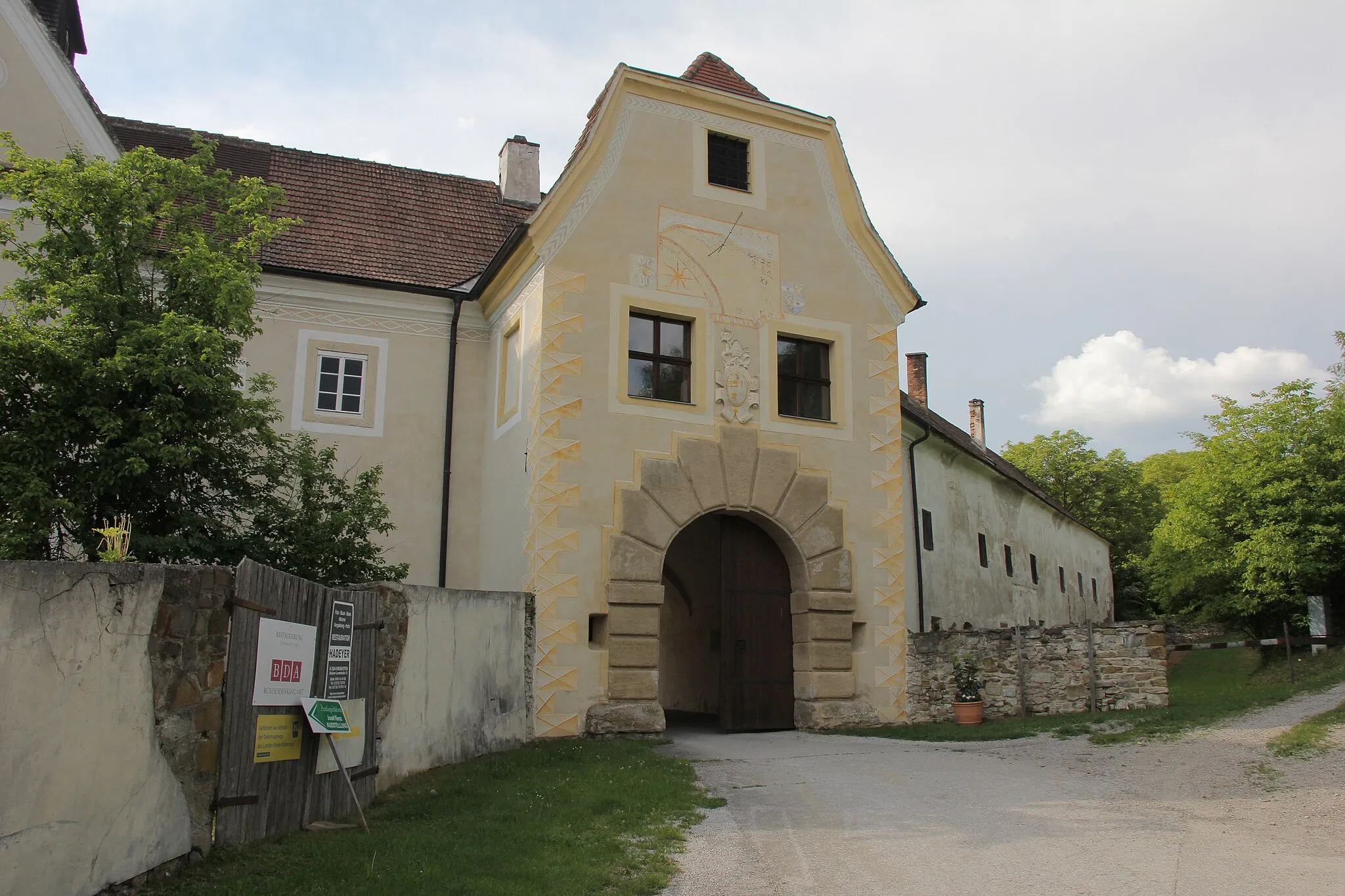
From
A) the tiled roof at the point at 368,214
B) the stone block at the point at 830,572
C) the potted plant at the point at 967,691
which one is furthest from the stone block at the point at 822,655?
the tiled roof at the point at 368,214

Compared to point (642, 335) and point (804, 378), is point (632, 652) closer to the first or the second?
point (642, 335)

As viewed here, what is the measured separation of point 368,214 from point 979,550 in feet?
59.1

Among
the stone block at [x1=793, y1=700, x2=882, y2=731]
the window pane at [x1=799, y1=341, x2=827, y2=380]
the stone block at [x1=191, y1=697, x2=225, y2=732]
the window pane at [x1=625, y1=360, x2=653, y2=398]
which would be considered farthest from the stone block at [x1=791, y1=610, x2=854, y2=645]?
the stone block at [x1=191, y1=697, x2=225, y2=732]

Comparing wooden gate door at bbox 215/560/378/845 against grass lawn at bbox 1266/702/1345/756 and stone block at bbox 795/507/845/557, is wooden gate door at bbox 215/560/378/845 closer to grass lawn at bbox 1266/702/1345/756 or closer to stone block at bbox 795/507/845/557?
stone block at bbox 795/507/845/557

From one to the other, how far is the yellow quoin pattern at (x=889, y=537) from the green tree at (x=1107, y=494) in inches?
1569

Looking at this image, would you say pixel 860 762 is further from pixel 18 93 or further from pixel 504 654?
pixel 18 93

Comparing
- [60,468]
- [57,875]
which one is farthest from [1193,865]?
[60,468]

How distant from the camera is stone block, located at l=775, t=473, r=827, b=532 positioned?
16734 millimetres

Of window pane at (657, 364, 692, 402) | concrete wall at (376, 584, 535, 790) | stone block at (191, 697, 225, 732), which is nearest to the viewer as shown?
stone block at (191, 697, 225, 732)

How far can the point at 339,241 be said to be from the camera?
19.2 meters

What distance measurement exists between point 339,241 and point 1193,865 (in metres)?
16.4

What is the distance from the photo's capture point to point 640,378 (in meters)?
16.4

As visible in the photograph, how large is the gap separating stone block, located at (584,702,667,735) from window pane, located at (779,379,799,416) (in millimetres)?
5260

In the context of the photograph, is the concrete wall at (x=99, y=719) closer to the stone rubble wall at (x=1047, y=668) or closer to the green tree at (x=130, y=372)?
the green tree at (x=130, y=372)
